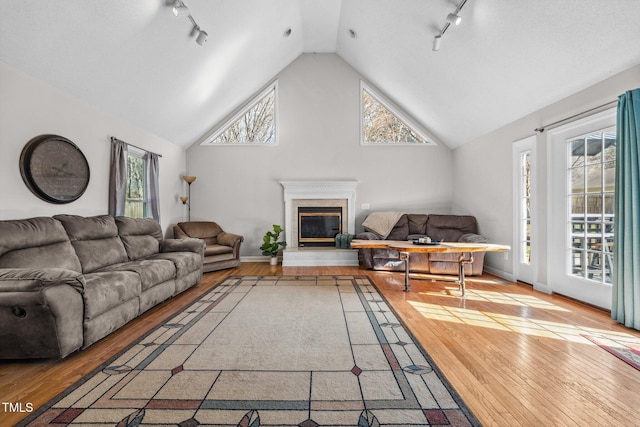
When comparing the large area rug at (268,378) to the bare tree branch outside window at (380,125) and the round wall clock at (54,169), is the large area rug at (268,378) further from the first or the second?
the bare tree branch outside window at (380,125)

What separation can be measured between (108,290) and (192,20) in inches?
117

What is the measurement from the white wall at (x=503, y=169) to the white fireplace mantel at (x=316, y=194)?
6.99 ft

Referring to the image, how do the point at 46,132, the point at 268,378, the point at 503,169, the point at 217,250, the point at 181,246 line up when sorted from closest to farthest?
the point at 268,378 → the point at 46,132 → the point at 181,246 → the point at 503,169 → the point at 217,250

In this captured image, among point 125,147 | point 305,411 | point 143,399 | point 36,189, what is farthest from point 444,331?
point 125,147

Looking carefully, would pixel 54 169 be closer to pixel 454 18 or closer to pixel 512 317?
pixel 454 18

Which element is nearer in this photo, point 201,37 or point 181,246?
point 201,37

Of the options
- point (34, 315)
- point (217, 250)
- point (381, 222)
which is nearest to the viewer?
point (34, 315)

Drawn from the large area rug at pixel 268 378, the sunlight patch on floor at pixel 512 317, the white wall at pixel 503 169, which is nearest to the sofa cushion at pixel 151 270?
the large area rug at pixel 268 378

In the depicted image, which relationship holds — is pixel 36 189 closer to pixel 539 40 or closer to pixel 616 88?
pixel 539 40

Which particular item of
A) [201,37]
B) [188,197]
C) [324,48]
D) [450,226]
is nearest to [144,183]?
[188,197]

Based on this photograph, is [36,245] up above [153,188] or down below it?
below

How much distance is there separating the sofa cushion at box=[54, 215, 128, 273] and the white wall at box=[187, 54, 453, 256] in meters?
3.12

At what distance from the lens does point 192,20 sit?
3580mm

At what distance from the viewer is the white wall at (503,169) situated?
325 cm
